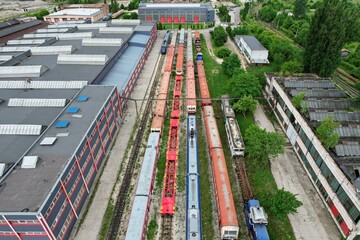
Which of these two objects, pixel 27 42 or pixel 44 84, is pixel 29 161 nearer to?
pixel 44 84

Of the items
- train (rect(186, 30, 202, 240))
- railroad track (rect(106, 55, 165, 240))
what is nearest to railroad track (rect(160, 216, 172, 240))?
train (rect(186, 30, 202, 240))

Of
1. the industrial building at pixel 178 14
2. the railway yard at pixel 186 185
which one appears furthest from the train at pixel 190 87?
the industrial building at pixel 178 14

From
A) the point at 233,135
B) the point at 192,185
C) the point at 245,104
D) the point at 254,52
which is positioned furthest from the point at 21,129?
the point at 254,52

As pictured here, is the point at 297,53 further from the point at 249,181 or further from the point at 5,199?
the point at 5,199

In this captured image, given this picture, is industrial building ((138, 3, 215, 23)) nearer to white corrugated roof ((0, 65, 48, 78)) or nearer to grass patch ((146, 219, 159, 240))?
white corrugated roof ((0, 65, 48, 78))

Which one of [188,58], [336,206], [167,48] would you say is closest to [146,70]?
[188,58]

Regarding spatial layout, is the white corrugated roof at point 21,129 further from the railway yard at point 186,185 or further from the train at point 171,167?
the train at point 171,167
